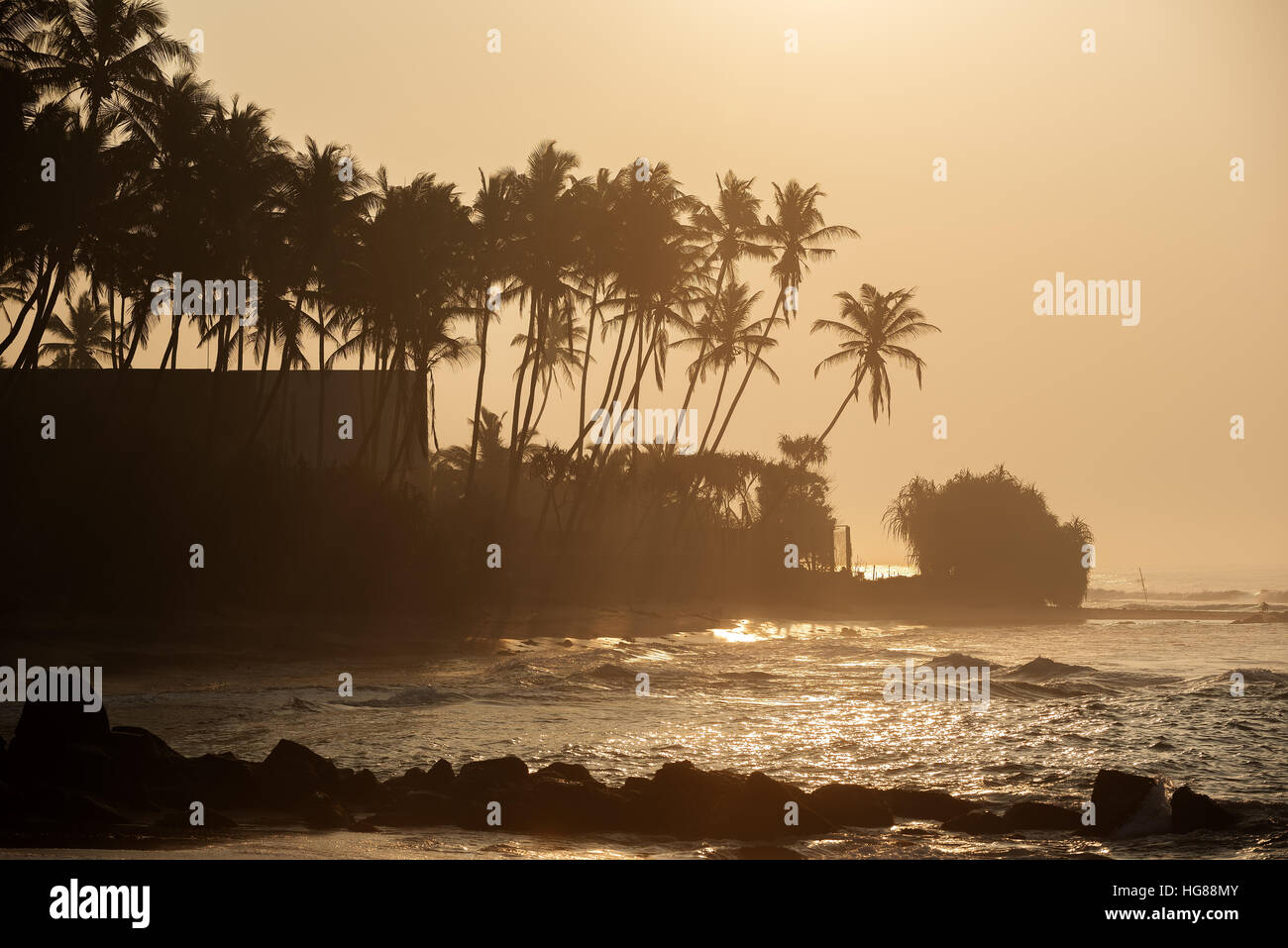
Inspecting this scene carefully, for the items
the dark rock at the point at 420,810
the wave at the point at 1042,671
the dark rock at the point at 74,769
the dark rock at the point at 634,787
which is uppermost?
the dark rock at the point at 74,769

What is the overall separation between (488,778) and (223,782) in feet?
8.07

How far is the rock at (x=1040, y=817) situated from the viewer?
1029 centimetres

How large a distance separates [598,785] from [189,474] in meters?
24.0

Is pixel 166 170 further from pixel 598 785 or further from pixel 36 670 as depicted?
pixel 598 785

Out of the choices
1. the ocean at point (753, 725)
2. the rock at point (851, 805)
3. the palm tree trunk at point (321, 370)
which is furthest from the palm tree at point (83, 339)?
the rock at point (851, 805)

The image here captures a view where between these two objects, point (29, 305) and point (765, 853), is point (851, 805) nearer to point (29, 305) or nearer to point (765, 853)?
point (765, 853)

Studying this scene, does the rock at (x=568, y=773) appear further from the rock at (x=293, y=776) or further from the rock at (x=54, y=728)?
the rock at (x=54, y=728)

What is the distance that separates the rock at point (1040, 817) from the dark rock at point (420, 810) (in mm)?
5045

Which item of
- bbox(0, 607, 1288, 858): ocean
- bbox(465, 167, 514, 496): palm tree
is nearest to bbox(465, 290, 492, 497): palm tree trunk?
bbox(465, 167, 514, 496): palm tree

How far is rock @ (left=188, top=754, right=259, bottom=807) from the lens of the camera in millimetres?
10406

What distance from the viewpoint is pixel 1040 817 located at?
34.1 ft

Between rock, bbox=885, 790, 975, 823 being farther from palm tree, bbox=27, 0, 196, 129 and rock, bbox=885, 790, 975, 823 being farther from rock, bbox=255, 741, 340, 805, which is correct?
palm tree, bbox=27, 0, 196, 129
